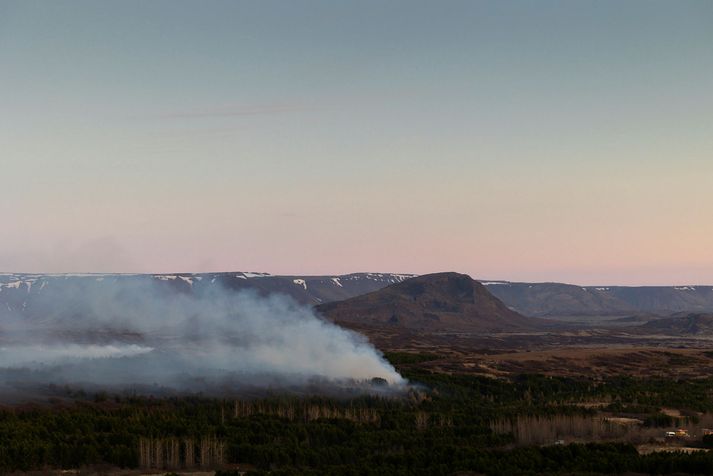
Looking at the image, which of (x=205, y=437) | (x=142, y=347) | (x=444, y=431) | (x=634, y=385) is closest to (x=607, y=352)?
(x=634, y=385)

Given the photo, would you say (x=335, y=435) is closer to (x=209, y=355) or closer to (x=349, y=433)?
(x=349, y=433)

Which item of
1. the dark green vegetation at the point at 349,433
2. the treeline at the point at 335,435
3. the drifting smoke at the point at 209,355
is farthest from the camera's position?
the drifting smoke at the point at 209,355

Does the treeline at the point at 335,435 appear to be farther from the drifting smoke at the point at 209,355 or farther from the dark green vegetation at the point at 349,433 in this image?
the drifting smoke at the point at 209,355

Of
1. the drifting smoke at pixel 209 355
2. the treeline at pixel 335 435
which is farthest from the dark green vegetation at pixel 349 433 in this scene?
the drifting smoke at pixel 209 355

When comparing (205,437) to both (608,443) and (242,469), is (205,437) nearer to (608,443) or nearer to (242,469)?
(242,469)

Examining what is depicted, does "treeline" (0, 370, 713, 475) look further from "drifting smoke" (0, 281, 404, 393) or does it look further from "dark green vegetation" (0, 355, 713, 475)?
"drifting smoke" (0, 281, 404, 393)

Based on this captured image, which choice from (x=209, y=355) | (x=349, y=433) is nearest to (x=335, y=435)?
(x=349, y=433)
